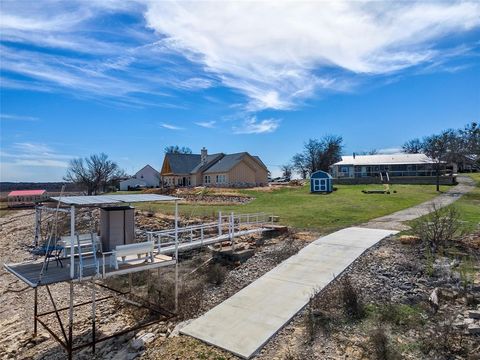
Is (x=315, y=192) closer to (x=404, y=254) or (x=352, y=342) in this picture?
(x=404, y=254)

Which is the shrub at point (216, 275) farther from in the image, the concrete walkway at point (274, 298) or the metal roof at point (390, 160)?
the metal roof at point (390, 160)

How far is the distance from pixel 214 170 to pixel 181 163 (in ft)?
28.4

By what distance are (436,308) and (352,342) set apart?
297cm

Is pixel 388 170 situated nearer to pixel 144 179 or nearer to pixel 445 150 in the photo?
pixel 445 150

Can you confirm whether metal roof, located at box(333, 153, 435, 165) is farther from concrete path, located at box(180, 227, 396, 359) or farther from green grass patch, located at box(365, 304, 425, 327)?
green grass patch, located at box(365, 304, 425, 327)

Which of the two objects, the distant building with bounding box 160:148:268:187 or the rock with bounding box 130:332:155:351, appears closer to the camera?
the rock with bounding box 130:332:155:351

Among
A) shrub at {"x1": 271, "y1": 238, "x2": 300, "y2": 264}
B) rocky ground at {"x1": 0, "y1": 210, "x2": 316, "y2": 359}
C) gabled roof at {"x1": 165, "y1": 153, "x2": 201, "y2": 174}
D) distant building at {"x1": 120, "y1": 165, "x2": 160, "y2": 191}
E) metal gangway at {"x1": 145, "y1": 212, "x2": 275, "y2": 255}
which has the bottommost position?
rocky ground at {"x1": 0, "y1": 210, "x2": 316, "y2": 359}

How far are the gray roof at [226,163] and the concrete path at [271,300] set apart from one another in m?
33.3

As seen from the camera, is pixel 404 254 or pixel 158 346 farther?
pixel 404 254

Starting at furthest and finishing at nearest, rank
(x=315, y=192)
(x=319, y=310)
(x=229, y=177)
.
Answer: (x=229, y=177), (x=315, y=192), (x=319, y=310)

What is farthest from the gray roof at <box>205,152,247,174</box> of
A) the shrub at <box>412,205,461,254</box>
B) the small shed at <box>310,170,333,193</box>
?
the shrub at <box>412,205,461,254</box>

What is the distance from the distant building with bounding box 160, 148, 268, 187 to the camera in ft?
159

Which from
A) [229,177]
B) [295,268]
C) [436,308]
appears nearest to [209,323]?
[295,268]

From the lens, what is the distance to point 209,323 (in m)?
9.84
